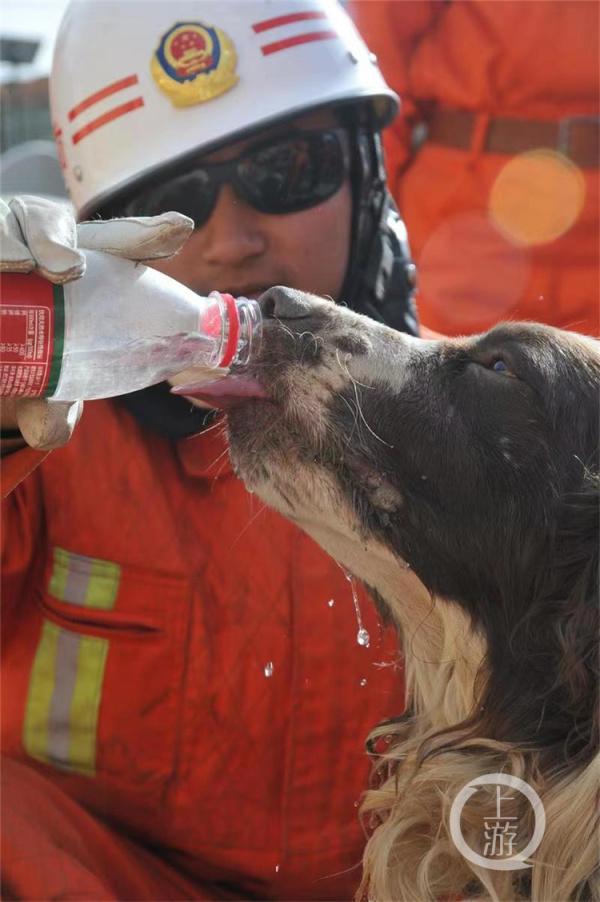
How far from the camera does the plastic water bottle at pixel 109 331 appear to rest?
1.74m

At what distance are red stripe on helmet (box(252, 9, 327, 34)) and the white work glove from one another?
1461 mm

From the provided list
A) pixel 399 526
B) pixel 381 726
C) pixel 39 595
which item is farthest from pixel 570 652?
pixel 39 595

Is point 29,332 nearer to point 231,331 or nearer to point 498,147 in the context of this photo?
point 231,331

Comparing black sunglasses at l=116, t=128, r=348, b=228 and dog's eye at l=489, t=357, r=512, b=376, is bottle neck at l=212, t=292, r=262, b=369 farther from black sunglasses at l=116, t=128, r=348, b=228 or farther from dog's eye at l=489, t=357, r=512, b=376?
black sunglasses at l=116, t=128, r=348, b=228

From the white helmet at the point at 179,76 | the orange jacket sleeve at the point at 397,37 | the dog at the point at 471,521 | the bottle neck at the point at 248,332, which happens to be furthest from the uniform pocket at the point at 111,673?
the orange jacket sleeve at the point at 397,37

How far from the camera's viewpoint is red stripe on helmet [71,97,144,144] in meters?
3.07

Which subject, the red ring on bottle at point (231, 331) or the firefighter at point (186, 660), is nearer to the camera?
the red ring on bottle at point (231, 331)

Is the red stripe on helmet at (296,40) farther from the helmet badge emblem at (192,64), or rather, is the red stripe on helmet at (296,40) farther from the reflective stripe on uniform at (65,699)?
the reflective stripe on uniform at (65,699)

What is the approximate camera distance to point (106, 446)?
8.97ft

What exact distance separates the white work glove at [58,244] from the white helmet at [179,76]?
1.23 m

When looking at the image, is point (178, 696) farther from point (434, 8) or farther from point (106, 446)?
point (434, 8)

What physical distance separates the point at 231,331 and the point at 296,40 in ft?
4.89

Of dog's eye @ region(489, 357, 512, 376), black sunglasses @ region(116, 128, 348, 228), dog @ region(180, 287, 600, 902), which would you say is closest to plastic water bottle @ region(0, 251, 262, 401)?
dog @ region(180, 287, 600, 902)

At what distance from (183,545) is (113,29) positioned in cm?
144
